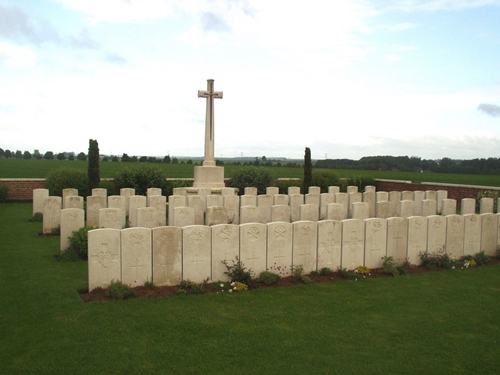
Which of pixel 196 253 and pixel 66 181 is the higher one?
pixel 66 181

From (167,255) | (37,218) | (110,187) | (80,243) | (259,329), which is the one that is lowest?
(259,329)

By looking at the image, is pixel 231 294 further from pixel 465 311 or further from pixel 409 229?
pixel 409 229

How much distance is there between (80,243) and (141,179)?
1020cm

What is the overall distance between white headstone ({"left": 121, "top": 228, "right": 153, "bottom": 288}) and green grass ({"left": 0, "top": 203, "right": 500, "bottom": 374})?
599mm

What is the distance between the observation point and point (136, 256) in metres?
7.38

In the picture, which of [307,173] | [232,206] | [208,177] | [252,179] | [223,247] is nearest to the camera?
[223,247]

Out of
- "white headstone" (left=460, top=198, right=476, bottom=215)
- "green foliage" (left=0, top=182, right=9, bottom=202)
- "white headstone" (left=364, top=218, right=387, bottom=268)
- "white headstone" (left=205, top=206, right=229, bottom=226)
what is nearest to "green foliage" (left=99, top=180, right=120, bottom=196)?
"green foliage" (left=0, top=182, right=9, bottom=202)

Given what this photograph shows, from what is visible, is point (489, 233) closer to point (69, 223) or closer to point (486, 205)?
point (486, 205)

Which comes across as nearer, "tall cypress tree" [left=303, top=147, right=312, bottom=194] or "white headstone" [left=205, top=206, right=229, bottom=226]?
"white headstone" [left=205, top=206, right=229, bottom=226]

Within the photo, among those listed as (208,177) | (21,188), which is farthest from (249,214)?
(21,188)

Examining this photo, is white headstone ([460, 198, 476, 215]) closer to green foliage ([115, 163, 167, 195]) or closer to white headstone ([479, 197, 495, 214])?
white headstone ([479, 197, 495, 214])

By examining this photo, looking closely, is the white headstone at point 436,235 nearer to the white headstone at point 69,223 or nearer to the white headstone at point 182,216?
the white headstone at point 182,216

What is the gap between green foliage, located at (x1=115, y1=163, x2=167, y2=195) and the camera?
19297 mm

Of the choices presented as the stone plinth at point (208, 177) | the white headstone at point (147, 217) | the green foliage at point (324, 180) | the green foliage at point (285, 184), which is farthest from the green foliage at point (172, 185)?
the white headstone at point (147, 217)
